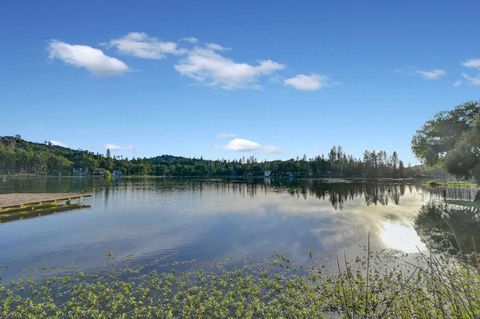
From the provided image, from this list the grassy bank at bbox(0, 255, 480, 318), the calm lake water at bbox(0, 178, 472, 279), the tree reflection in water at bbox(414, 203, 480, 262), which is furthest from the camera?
the tree reflection in water at bbox(414, 203, 480, 262)

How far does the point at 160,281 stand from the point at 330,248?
46.5 feet

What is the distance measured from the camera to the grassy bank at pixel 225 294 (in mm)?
13977

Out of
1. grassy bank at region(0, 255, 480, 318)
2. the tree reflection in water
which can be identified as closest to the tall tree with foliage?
the tree reflection in water

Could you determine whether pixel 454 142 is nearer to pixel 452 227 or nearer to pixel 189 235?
pixel 452 227

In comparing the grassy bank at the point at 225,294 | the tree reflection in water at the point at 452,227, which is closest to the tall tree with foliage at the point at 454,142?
the tree reflection in water at the point at 452,227

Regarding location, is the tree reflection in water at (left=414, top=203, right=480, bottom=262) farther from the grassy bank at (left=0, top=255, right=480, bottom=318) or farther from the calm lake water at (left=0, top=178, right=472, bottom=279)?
the grassy bank at (left=0, top=255, right=480, bottom=318)

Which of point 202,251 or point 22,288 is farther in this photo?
point 202,251

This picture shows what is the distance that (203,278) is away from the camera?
18.7 metres

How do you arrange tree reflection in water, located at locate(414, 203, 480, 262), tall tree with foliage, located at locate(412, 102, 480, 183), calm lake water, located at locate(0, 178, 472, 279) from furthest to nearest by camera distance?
tall tree with foliage, located at locate(412, 102, 480, 183) < tree reflection in water, located at locate(414, 203, 480, 262) < calm lake water, located at locate(0, 178, 472, 279)

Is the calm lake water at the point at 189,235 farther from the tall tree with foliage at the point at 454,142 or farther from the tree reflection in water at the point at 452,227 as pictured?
the tall tree with foliage at the point at 454,142

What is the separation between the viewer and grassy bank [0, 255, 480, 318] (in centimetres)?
1398

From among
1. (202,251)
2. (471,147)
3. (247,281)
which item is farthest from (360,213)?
(247,281)

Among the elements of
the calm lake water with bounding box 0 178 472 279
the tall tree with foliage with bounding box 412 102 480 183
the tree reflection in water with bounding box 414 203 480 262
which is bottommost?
the calm lake water with bounding box 0 178 472 279

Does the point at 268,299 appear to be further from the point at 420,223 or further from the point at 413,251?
the point at 420,223
